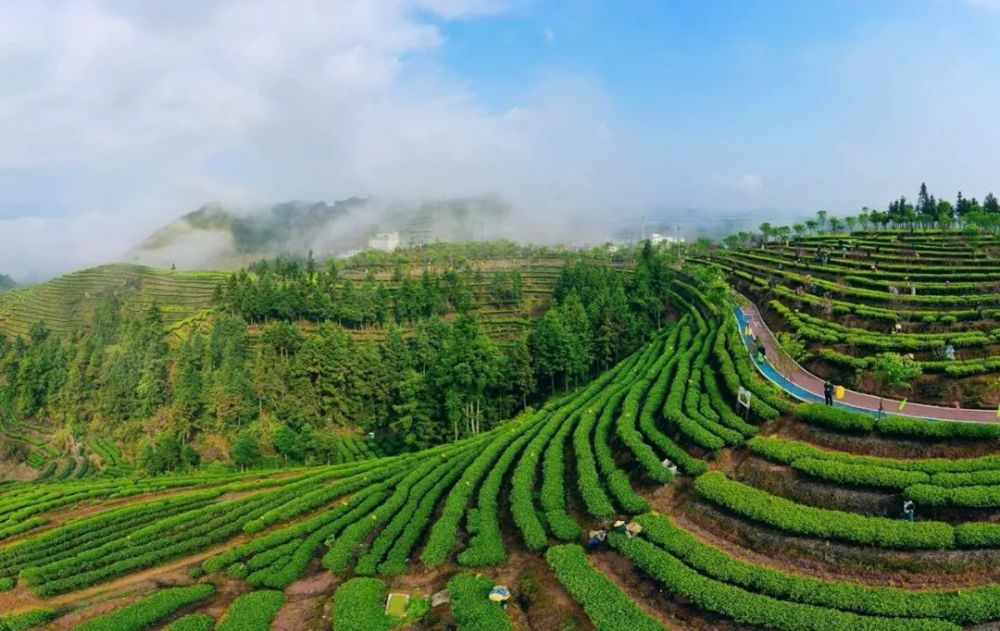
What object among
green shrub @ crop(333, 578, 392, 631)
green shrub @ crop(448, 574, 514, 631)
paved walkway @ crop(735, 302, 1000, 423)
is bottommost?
green shrub @ crop(333, 578, 392, 631)

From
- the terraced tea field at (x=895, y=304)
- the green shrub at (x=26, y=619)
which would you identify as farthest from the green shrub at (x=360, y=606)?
the terraced tea field at (x=895, y=304)

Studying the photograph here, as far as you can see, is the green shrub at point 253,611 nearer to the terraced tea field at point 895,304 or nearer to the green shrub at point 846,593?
the green shrub at point 846,593

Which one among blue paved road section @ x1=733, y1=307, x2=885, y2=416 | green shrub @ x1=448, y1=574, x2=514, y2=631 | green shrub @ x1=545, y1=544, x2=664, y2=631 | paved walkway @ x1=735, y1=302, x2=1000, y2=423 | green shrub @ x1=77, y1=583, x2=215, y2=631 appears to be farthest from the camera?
blue paved road section @ x1=733, y1=307, x2=885, y2=416

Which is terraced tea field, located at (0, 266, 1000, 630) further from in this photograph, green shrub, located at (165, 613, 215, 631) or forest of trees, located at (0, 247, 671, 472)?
forest of trees, located at (0, 247, 671, 472)

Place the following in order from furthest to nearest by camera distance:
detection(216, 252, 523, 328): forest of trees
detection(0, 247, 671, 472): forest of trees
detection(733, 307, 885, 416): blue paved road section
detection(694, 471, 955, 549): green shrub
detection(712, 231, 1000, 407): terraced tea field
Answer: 1. detection(216, 252, 523, 328): forest of trees
2. detection(0, 247, 671, 472): forest of trees
3. detection(712, 231, 1000, 407): terraced tea field
4. detection(733, 307, 885, 416): blue paved road section
5. detection(694, 471, 955, 549): green shrub

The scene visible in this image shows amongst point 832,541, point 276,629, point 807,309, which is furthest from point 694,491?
point 807,309

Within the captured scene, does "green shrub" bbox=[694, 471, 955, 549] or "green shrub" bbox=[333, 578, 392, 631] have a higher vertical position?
"green shrub" bbox=[694, 471, 955, 549]

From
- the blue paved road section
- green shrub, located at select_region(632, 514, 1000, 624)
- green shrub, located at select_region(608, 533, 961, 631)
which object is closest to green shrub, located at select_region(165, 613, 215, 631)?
green shrub, located at select_region(608, 533, 961, 631)
